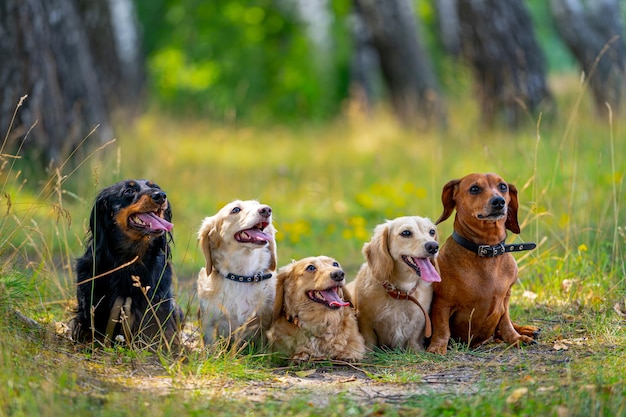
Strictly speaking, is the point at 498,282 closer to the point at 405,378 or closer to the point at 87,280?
the point at 405,378

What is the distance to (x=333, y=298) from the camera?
500 centimetres

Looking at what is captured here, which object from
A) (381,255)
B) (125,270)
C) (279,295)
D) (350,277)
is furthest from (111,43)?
(381,255)

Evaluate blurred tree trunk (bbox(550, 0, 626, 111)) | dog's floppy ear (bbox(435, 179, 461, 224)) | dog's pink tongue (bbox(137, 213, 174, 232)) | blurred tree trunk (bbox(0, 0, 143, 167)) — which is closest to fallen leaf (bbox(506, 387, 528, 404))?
dog's floppy ear (bbox(435, 179, 461, 224))

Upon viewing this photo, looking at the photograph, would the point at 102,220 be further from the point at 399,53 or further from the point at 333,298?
the point at 399,53

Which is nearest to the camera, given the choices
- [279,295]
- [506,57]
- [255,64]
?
[279,295]

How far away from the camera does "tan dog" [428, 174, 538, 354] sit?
5.15 m

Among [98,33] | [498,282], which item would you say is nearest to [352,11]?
[98,33]

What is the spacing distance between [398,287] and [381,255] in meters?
0.22

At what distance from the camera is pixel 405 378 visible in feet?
15.1

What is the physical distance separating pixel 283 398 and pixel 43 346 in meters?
1.36

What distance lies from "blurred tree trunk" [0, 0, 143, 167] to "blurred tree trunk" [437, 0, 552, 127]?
187 inches

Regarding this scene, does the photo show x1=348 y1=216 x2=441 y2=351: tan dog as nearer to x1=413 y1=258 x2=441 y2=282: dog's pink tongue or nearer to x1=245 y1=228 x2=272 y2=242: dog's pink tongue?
x1=413 y1=258 x2=441 y2=282: dog's pink tongue

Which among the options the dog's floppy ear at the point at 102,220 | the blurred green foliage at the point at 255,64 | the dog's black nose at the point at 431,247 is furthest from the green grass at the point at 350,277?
the blurred green foliage at the point at 255,64

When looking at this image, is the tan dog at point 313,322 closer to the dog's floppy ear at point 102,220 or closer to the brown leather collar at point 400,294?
the brown leather collar at point 400,294
